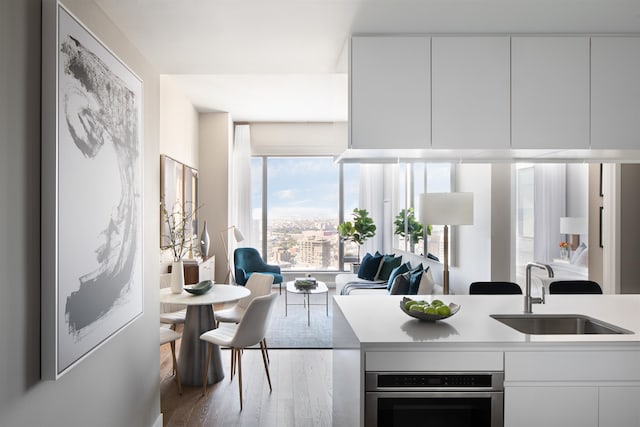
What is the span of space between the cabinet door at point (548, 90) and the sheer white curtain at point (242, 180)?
5.99m

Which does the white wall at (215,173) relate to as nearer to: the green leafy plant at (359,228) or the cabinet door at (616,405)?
the green leafy plant at (359,228)

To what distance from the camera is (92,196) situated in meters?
1.77

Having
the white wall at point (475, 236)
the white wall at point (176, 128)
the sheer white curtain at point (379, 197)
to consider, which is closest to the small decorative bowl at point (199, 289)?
the white wall at point (176, 128)

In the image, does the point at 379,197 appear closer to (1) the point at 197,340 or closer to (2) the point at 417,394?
(1) the point at 197,340

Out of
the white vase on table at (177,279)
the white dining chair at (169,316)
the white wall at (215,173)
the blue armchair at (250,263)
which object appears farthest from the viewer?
the white wall at (215,173)

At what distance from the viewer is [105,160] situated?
190cm

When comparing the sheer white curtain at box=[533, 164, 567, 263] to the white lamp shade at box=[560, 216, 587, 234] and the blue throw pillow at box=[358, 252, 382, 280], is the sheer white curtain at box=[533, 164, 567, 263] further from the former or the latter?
the blue throw pillow at box=[358, 252, 382, 280]

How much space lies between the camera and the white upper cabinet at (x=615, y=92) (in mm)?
2453

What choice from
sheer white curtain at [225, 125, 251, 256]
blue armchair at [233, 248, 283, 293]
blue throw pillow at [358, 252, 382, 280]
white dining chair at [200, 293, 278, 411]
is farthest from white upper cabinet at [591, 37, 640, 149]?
sheer white curtain at [225, 125, 251, 256]

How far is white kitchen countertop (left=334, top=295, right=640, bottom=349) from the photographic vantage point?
188cm

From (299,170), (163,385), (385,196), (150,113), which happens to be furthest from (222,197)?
(150,113)

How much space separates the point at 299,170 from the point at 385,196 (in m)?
1.71

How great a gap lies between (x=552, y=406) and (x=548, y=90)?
163cm

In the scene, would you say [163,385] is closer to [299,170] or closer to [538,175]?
[538,175]
